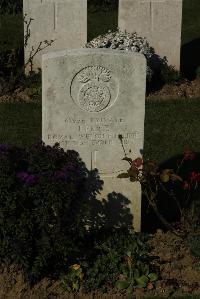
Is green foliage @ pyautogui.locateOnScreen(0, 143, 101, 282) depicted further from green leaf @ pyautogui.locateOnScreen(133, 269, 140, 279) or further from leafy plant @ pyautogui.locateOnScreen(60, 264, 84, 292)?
green leaf @ pyautogui.locateOnScreen(133, 269, 140, 279)

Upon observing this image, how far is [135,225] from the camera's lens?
6883 millimetres

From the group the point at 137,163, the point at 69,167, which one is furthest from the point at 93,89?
the point at 69,167

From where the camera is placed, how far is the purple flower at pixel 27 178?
228 inches

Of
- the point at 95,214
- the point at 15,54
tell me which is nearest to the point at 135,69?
the point at 95,214

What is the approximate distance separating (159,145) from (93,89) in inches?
115

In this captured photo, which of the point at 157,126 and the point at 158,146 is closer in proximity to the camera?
the point at 158,146

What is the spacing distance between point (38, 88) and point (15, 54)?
1161 millimetres

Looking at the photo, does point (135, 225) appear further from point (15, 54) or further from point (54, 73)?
point (15, 54)

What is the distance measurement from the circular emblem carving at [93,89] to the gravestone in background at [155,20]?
16.3ft

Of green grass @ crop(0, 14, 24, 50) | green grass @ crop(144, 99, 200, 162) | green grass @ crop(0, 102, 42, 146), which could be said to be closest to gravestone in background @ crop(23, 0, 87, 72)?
green grass @ crop(0, 14, 24, 50)

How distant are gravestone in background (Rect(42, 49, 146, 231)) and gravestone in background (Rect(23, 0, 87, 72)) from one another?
473cm

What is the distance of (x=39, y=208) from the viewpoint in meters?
5.76

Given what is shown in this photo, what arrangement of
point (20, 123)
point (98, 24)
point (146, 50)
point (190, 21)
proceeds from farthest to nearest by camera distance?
point (190, 21), point (98, 24), point (146, 50), point (20, 123)

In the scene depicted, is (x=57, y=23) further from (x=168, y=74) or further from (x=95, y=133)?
(x=95, y=133)
